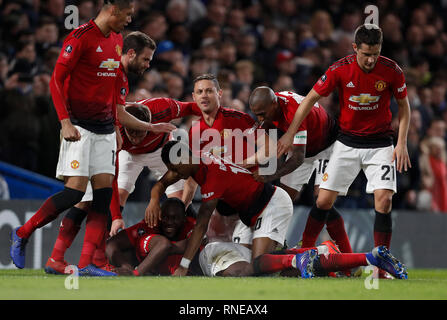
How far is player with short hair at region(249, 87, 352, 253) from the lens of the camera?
7.21 m

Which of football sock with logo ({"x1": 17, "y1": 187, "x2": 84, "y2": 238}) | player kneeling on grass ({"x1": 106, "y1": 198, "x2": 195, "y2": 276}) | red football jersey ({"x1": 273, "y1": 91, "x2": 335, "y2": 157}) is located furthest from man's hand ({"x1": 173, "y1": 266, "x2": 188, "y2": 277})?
red football jersey ({"x1": 273, "y1": 91, "x2": 335, "y2": 157})

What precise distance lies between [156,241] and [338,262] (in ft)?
5.27

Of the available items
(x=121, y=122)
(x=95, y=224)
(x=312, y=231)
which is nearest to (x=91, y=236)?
(x=95, y=224)

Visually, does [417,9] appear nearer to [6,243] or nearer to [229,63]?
[229,63]

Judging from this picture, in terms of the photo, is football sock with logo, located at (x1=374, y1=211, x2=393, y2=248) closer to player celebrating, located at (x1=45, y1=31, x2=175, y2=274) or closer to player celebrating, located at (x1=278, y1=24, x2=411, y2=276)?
player celebrating, located at (x1=278, y1=24, x2=411, y2=276)

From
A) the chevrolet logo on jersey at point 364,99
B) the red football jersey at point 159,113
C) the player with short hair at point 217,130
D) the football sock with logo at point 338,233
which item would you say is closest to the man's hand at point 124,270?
the player with short hair at point 217,130

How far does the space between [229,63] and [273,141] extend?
4684 millimetres

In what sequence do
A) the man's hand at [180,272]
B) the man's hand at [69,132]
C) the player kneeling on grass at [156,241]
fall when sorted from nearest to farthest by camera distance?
the man's hand at [69,132] → the man's hand at [180,272] → the player kneeling on grass at [156,241]

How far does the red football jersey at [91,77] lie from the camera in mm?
6238

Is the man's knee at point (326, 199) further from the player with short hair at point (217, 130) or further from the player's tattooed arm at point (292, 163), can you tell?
the player with short hair at point (217, 130)

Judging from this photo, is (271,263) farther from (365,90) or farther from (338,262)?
(365,90)

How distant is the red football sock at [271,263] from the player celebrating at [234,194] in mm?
328

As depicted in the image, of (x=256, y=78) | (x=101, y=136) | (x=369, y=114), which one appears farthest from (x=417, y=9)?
(x=101, y=136)

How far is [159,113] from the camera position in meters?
7.70
